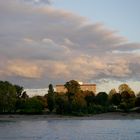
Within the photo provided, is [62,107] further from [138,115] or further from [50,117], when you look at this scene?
[138,115]

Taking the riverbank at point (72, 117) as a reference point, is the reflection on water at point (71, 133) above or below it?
below

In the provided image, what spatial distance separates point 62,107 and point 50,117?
7.17 meters

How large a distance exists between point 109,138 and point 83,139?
4.68m

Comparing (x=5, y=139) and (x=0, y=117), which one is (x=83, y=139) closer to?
(x=5, y=139)

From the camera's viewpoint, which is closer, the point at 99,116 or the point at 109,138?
the point at 109,138

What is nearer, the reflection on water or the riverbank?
the reflection on water

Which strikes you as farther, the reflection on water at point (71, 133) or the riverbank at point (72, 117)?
the riverbank at point (72, 117)

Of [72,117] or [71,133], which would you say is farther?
[72,117]

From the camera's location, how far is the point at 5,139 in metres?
79.8

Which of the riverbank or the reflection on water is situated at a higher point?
the riverbank

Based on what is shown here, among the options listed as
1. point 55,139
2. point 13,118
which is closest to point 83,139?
point 55,139

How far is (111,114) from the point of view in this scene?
19938 cm

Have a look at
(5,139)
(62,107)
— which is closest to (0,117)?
(62,107)

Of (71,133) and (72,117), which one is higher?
(72,117)
